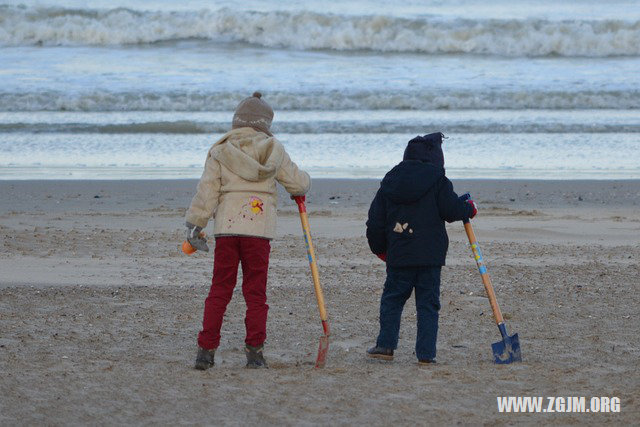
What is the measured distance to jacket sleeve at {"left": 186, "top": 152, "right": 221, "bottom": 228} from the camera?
5383mm

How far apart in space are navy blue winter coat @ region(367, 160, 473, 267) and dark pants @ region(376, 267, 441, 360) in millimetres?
97

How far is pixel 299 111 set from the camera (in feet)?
71.4

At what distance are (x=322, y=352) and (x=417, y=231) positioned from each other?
2.72 ft

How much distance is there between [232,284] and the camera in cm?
551

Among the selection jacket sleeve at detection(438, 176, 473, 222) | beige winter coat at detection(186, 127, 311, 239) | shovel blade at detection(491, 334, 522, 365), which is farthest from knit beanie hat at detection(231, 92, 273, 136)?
shovel blade at detection(491, 334, 522, 365)

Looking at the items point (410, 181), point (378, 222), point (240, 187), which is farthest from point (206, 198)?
point (410, 181)

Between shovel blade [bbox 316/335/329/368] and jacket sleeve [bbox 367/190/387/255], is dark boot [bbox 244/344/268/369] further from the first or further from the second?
jacket sleeve [bbox 367/190/387/255]

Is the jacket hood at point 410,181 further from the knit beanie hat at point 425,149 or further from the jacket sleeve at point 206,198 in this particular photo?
the jacket sleeve at point 206,198

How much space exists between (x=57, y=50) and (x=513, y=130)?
1715cm

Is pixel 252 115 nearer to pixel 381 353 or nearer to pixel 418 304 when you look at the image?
pixel 418 304

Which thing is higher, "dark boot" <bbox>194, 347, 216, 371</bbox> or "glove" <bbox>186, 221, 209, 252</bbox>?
"glove" <bbox>186, 221, 209, 252</bbox>

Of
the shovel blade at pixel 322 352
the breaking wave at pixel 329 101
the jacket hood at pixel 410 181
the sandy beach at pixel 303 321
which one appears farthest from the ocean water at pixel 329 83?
the shovel blade at pixel 322 352

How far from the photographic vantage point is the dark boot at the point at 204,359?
214 inches

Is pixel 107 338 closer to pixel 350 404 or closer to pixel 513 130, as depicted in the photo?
pixel 350 404
